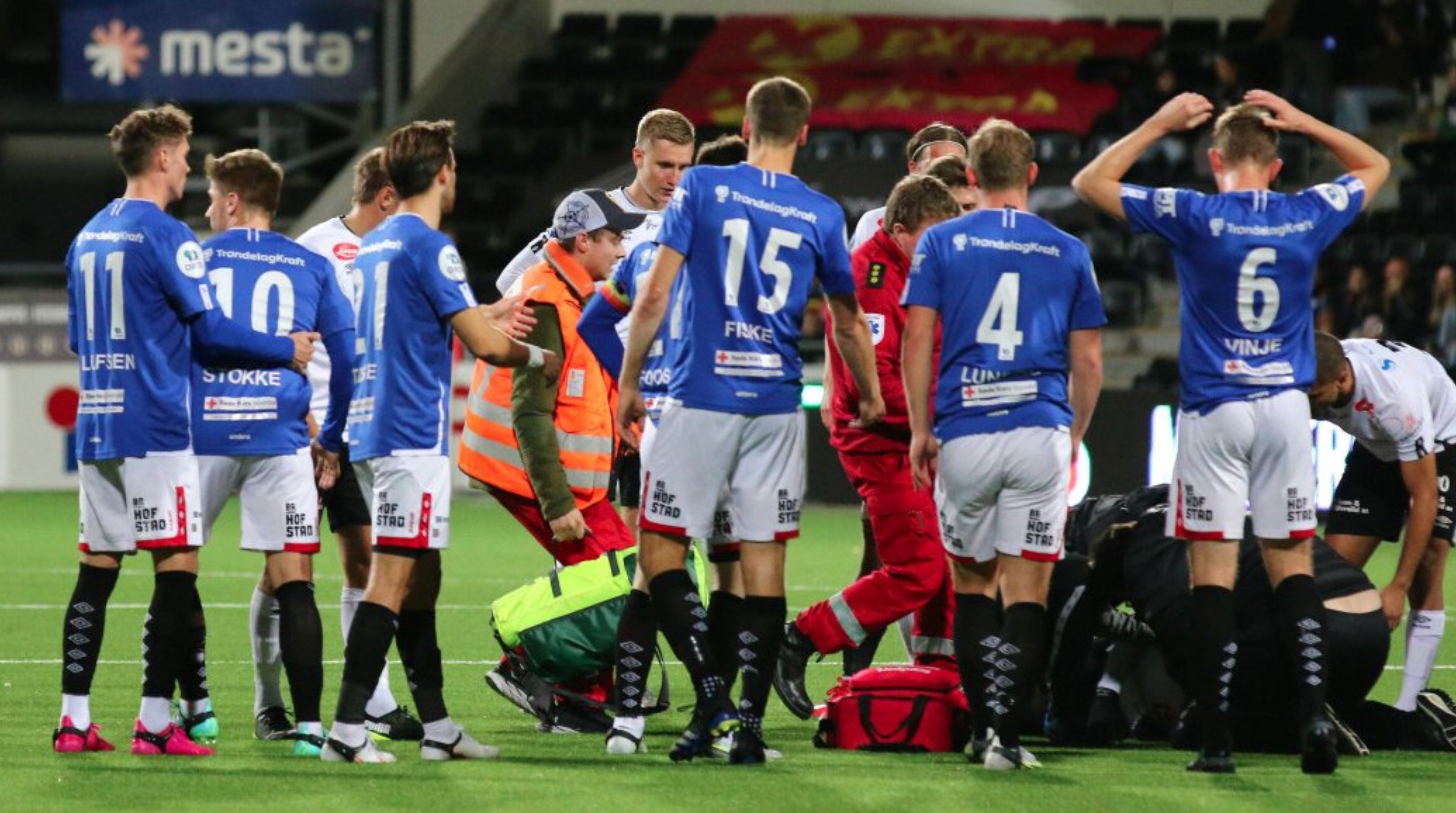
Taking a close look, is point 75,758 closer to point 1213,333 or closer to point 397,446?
point 397,446

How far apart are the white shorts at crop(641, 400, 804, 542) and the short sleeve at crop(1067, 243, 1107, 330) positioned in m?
0.93

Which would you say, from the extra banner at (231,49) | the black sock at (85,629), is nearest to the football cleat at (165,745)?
the black sock at (85,629)

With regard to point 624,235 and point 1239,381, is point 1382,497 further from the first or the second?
point 624,235

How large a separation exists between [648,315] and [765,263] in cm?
39

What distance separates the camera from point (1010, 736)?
6680mm

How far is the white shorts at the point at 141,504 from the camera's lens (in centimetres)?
678

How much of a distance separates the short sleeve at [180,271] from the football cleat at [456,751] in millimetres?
1506

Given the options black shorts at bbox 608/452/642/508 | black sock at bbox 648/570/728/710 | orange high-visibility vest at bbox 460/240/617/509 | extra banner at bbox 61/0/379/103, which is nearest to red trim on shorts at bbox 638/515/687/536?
black sock at bbox 648/570/728/710

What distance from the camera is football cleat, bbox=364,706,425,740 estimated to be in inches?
295

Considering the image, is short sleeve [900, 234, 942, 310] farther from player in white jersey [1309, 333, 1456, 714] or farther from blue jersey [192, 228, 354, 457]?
blue jersey [192, 228, 354, 457]

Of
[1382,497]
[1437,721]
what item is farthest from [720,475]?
[1382,497]

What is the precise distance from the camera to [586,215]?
7703 millimetres

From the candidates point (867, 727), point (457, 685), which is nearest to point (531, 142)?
point (457, 685)

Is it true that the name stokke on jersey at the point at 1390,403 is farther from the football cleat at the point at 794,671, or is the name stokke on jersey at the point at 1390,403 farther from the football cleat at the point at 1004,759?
the football cleat at the point at 794,671
